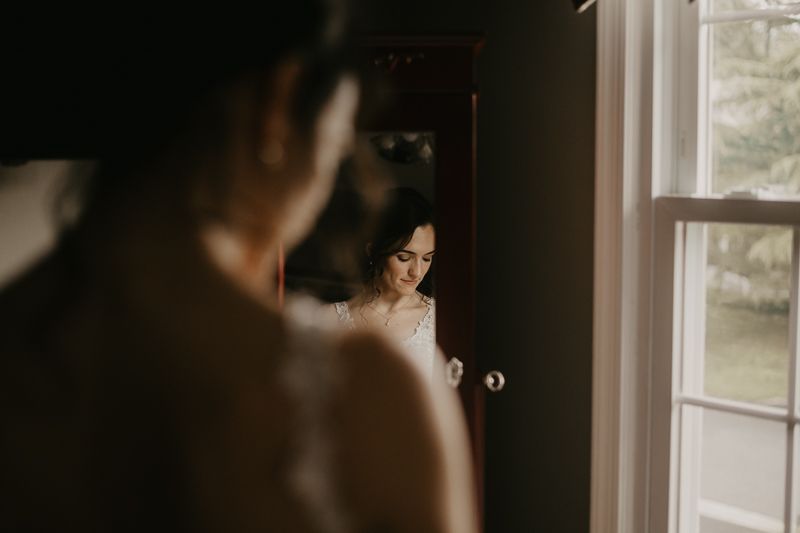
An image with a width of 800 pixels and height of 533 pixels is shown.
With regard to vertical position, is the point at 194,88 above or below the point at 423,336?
above

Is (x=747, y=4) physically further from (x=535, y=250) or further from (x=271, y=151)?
(x=271, y=151)

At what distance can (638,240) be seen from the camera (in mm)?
1599

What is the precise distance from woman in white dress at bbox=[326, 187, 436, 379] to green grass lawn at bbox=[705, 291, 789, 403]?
2.37 feet

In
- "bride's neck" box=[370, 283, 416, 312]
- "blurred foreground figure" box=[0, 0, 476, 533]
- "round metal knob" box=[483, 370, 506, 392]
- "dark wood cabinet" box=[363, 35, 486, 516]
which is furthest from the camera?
"round metal knob" box=[483, 370, 506, 392]

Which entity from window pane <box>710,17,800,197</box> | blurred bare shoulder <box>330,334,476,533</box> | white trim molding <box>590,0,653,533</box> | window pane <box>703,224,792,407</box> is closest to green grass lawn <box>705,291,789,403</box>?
window pane <box>703,224,792,407</box>

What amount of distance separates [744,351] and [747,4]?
2.73 feet

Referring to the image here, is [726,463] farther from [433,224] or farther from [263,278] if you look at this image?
[263,278]

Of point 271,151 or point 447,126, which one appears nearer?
point 271,151

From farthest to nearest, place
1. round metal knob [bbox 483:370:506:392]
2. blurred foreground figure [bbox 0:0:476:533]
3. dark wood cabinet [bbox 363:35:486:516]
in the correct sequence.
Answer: round metal knob [bbox 483:370:506:392] < dark wood cabinet [bbox 363:35:486:516] < blurred foreground figure [bbox 0:0:476:533]

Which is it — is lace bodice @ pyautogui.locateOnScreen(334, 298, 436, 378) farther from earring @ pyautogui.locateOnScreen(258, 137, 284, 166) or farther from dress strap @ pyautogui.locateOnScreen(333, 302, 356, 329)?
earring @ pyautogui.locateOnScreen(258, 137, 284, 166)

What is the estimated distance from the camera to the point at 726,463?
158 cm

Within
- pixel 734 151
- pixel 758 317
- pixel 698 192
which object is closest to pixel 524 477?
pixel 758 317

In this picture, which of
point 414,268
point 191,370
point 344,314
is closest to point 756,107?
point 414,268

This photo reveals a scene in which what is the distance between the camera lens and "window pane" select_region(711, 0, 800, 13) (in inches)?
55.6
